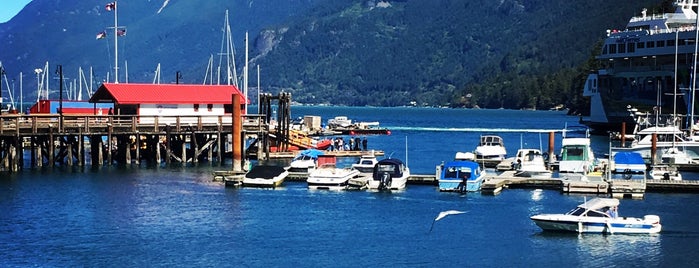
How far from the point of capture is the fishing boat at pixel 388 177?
74.2 m

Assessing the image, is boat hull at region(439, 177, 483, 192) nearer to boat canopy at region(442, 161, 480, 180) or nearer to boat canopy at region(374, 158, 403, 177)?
boat canopy at region(442, 161, 480, 180)

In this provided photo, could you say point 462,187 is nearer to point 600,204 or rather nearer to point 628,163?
point 628,163

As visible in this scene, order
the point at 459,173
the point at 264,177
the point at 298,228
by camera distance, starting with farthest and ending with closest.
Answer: the point at 264,177 < the point at 459,173 < the point at 298,228

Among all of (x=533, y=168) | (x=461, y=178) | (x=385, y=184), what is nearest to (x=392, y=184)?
(x=385, y=184)

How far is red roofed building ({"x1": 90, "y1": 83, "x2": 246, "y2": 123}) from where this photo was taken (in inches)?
3701

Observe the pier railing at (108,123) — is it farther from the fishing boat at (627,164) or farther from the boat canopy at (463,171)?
the fishing boat at (627,164)

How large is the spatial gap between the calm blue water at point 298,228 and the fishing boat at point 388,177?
1287mm

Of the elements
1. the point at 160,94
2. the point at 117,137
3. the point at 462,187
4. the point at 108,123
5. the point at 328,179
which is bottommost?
the point at 462,187

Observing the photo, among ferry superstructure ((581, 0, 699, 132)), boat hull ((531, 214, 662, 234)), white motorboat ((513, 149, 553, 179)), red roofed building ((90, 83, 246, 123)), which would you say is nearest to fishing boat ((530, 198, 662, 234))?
boat hull ((531, 214, 662, 234))

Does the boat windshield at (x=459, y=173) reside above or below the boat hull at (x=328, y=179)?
above

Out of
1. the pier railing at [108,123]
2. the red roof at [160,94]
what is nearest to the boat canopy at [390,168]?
the red roof at [160,94]

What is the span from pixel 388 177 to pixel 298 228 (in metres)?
16.1

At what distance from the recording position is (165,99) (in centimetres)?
9538

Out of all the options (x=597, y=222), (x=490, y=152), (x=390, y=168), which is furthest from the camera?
(x=490, y=152)
